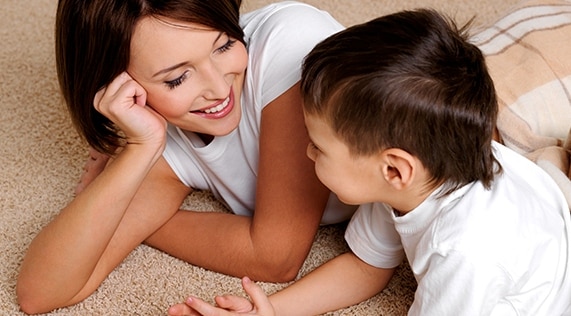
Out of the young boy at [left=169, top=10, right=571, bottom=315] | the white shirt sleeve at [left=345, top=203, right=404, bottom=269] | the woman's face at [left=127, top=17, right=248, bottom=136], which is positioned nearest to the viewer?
the young boy at [left=169, top=10, right=571, bottom=315]

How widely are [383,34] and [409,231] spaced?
276mm

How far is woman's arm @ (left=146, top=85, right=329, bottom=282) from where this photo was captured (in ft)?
3.98

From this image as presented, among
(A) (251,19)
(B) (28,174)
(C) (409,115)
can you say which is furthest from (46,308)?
(C) (409,115)

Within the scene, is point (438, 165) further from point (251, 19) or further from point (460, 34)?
point (251, 19)

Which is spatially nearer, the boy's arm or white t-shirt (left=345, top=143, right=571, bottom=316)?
white t-shirt (left=345, top=143, right=571, bottom=316)

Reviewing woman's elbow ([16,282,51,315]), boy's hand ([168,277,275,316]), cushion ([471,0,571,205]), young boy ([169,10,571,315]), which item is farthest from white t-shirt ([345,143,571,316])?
woman's elbow ([16,282,51,315])

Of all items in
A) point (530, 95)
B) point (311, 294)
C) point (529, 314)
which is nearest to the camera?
point (529, 314)

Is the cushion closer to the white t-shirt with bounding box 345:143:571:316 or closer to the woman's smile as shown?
the white t-shirt with bounding box 345:143:571:316

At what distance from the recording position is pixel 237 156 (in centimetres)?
135

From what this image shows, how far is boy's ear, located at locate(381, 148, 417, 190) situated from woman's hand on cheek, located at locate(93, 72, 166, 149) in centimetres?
37

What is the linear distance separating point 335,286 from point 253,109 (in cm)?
30

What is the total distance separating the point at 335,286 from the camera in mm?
1247

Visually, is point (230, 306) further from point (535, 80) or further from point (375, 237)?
point (535, 80)

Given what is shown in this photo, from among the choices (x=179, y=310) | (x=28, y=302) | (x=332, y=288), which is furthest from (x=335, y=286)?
(x=28, y=302)
